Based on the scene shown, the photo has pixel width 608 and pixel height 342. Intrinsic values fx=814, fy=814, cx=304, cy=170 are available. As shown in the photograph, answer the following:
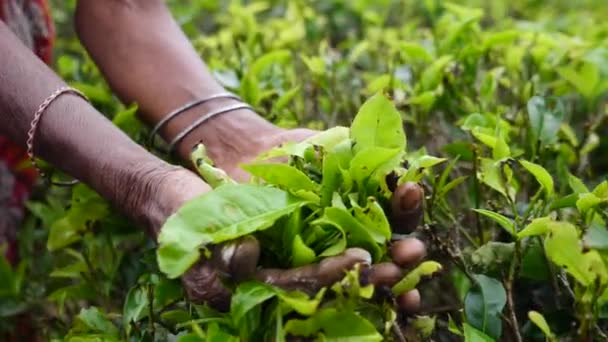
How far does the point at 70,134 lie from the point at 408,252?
630 mm

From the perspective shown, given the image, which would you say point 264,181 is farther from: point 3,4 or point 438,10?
point 438,10

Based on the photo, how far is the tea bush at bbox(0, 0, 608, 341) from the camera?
1.20 metres

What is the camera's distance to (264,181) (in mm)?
1245

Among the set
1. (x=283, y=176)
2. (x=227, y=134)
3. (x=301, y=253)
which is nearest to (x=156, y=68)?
(x=227, y=134)

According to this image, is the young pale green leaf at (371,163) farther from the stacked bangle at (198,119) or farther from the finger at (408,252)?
the stacked bangle at (198,119)

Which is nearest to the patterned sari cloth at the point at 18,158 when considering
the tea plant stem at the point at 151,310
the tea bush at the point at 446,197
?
the tea bush at the point at 446,197

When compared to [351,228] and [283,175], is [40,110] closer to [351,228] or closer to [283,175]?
[283,175]

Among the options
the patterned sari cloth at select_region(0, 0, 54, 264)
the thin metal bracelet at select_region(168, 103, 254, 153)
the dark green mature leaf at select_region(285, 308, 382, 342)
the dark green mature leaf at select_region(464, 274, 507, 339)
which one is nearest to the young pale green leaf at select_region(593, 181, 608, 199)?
the dark green mature leaf at select_region(464, 274, 507, 339)

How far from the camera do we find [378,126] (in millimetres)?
1212

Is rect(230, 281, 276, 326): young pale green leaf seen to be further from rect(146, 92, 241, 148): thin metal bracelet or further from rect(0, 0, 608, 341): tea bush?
rect(146, 92, 241, 148): thin metal bracelet

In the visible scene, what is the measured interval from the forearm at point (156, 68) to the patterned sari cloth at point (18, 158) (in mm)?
155

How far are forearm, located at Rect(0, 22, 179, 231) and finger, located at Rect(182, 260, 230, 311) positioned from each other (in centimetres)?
23

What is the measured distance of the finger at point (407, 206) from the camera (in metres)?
1.13

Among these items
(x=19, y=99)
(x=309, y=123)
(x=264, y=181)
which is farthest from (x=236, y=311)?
(x=309, y=123)
